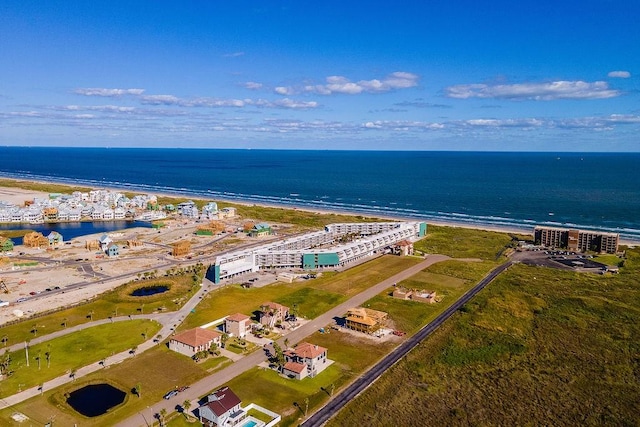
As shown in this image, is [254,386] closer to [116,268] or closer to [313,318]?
[313,318]

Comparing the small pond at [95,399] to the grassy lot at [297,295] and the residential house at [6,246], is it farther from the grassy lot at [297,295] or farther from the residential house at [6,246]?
the residential house at [6,246]

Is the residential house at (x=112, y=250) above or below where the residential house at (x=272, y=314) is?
above

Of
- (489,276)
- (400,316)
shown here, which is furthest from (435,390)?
(489,276)

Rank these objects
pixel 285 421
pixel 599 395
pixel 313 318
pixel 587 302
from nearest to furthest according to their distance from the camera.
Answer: pixel 285 421
pixel 599 395
pixel 313 318
pixel 587 302

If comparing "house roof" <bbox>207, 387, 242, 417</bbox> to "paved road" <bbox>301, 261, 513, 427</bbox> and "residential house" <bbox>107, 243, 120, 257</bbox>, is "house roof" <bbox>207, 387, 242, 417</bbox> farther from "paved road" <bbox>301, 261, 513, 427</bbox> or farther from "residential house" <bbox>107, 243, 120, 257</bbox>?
"residential house" <bbox>107, 243, 120, 257</bbox>

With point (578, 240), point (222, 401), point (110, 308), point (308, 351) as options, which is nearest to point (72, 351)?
point (110, 308)

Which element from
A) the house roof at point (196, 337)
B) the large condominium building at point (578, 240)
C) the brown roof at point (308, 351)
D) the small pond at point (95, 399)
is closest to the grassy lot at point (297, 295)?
the house roof at point (196, 337)
